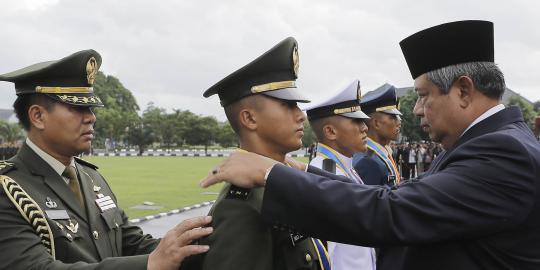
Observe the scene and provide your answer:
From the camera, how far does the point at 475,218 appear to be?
178 centimetres

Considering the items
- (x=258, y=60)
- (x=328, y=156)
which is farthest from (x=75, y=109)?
(x=328, y=156)

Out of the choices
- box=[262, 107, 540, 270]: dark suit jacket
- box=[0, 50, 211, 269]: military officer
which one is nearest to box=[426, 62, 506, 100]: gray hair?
box=[262, 107, 540, 270]: dark suit jacket

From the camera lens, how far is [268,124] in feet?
7.57

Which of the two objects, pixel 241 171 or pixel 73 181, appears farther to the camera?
pixel 73 181

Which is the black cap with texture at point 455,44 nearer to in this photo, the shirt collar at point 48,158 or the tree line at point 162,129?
the shirt collar at point 48,158

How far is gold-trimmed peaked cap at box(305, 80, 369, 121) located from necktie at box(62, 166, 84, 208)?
99.6 inches

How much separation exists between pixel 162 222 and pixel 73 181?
7429 millimetres

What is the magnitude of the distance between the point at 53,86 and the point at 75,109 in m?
0.17

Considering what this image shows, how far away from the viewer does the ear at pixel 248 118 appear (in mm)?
2312

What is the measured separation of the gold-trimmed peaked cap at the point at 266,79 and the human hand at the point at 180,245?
61 cm

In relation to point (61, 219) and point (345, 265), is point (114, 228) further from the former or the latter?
point (345, 265)

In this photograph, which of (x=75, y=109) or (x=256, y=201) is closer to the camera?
(x=256, y=201)

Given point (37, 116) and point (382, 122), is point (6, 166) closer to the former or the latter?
point (37, 116)

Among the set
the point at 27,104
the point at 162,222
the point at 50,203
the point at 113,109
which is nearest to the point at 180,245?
the point at 50,203
